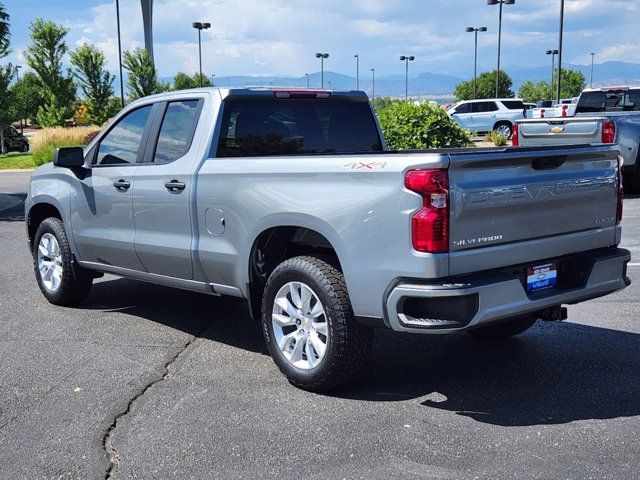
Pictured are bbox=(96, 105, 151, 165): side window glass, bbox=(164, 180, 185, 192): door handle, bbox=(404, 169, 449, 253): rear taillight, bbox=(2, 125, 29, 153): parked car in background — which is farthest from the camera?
bbox=(2, 125, 29, 153): parked car in background

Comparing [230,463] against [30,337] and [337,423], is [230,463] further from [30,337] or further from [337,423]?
[30,337]

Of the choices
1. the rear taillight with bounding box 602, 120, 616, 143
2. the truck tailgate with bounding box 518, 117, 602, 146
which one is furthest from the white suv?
the rear taillight with bounding box 602, 120, 616, 143

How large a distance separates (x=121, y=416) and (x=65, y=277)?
9.72ft

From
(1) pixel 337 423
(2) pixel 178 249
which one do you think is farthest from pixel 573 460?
(2) pixel 178 249

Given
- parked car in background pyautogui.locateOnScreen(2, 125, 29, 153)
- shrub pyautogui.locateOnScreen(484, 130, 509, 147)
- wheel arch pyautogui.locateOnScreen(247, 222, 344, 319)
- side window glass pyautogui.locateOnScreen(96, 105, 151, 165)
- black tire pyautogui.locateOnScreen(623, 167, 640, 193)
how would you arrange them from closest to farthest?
wheel arch pyautogui.locateOnScreen(247, 222, 344, 319) < side window glass pyautogui.locateOnScreen(96, 105, 151, 165) < black tire pyautogui.locateOnScreen(623, 167, 640, 193) < shrub pyautogui.locateOnScreen(484, 130, 509, 147) < parked car in background pyautogui.locateOnScreen(2, 125, 29, 153)

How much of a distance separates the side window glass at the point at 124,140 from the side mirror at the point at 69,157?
176mm

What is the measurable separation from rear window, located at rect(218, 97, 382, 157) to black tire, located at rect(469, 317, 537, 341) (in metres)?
1.74

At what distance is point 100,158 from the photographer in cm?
676

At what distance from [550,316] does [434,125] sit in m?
12.2

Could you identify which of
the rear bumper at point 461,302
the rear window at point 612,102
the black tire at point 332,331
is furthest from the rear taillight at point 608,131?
the black tire at point 332,331

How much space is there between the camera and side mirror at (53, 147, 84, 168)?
6605 millimetres

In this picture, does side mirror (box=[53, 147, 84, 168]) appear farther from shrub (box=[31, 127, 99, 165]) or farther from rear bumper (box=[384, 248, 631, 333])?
shrub (box=[31, 127, 99, 165])

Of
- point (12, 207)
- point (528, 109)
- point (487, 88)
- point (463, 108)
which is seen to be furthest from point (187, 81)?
point (12, 207)

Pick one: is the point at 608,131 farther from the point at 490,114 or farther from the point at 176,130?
the point at 490,114
